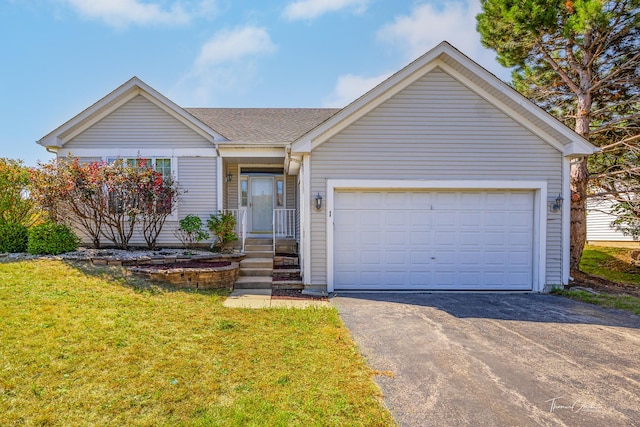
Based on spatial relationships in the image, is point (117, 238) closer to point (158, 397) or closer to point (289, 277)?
point (289, 277)

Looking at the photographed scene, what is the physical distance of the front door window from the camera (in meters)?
12.6

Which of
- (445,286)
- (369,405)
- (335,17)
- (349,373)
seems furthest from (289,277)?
(335,17)

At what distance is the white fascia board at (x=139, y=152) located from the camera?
10.4m

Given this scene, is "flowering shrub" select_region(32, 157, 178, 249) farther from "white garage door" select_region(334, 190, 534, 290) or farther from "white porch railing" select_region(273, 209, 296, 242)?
"white garage door" select_region(334, 190, 534, 290)

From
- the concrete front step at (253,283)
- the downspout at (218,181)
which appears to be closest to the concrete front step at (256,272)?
the concrete front step at (253,283)

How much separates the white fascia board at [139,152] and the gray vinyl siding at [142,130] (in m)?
0.10

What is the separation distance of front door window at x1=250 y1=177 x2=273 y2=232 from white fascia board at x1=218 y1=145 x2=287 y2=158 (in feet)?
6.99

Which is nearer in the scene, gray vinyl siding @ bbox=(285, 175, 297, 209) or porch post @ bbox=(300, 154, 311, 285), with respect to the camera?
porch post @ bbox=(300, 154, 311, 285)

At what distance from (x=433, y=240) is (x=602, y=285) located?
Result: 5.72 metres

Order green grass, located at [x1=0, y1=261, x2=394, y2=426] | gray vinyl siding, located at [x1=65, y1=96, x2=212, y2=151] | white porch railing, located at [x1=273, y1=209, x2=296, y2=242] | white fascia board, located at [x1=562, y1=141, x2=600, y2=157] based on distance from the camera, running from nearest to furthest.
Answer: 1. green grass, located at [x1=0, y1=261, x2=394, y2=426]
2. white fascia board, located at [x1=562, y1=141, x2=600, y2=157]
3. gray vinyl siding, located at [x1=65, y1=96, x2=212, y2=151]
4. white porch railing, located at [x1=273, y1=209, x2=296, y2=242]

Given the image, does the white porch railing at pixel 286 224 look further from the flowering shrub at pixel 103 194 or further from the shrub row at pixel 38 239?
the shrub row at pixel 38 239

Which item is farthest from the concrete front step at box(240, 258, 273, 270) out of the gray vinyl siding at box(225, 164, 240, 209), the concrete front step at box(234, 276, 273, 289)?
the gray vinyl siding at box(225, 164, 240, 209)

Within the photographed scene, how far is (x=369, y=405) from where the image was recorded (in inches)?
123

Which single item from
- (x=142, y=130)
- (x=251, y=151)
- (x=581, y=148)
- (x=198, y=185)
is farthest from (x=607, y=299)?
(x=142, y=130)
